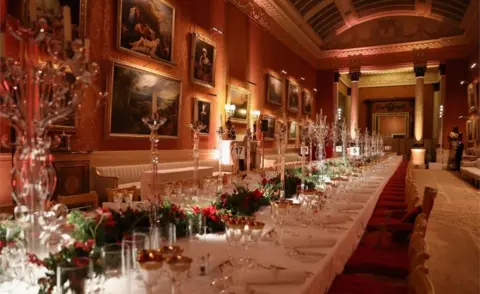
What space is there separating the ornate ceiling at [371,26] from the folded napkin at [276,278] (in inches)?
545

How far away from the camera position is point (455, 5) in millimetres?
16047

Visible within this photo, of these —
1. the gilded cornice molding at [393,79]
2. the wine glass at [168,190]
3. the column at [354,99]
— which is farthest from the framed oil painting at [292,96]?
the wine glass at [168,190]

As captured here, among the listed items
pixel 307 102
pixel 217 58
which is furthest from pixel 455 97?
pixel 217 58

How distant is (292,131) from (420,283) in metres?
15.3

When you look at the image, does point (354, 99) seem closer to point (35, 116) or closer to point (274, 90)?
point (274, 90)

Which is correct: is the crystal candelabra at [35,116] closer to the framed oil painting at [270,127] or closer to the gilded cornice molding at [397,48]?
the framed oil painting at [270,127]

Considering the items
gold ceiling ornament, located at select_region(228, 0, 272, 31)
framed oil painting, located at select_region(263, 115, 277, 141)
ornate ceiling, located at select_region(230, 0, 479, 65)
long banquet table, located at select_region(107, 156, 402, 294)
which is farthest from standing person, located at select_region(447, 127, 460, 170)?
long banquet table, located at select_region(107, 156, 402, 294)

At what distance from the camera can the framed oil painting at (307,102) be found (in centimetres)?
1830

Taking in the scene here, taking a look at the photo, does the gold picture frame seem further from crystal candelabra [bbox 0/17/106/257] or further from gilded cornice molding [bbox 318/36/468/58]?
gilded cornice molding [bbox 318/36/468/58]

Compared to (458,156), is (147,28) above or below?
above

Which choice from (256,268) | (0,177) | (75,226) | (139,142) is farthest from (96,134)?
(256,268)

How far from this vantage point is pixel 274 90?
14719 millimetres

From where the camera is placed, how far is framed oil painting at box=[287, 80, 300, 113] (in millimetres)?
16156

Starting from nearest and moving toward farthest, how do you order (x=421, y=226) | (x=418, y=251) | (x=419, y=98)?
(x=418, y=251), (x=421, y=226), (x=419, y=98)
